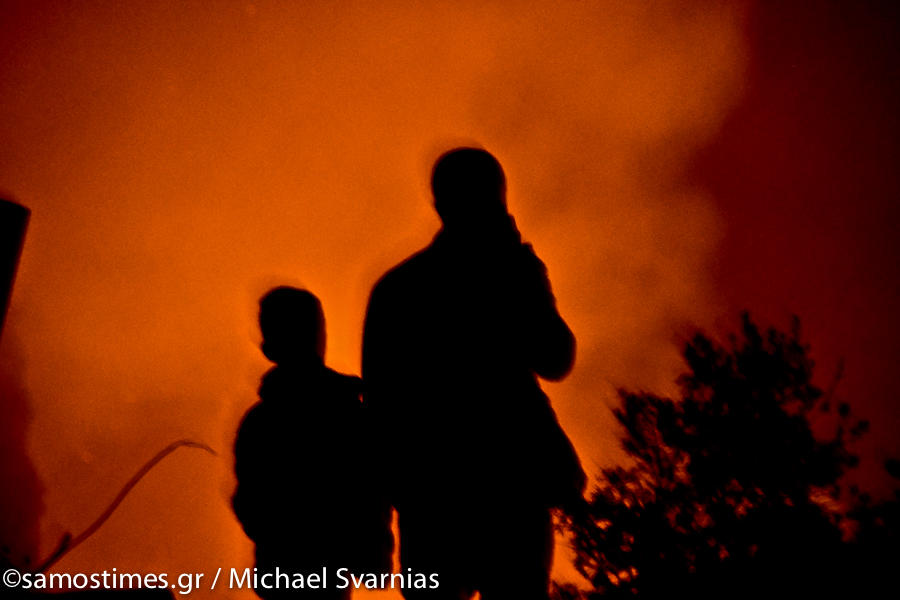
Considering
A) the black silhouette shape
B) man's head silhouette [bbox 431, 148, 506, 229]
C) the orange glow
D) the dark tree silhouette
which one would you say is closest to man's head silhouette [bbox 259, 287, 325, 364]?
the black silhouette shape

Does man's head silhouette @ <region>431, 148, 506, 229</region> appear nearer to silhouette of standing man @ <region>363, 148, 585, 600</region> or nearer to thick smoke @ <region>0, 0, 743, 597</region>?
silhouette of standing man @ <region>363, 148, 585, 600</region>

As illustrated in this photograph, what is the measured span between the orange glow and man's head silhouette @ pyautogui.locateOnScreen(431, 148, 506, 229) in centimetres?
52

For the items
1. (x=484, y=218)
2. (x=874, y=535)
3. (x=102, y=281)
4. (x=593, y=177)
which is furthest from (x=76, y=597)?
(x=593, y=177)

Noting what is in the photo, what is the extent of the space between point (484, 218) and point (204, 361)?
3.74ft

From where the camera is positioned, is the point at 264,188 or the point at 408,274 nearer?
the point at 408,274

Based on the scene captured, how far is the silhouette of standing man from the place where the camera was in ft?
2.99

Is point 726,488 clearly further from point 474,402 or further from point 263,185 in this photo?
point 263,185

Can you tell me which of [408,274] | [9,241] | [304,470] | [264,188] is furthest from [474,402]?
[264,188]

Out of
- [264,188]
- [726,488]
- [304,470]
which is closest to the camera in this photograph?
[726,488]

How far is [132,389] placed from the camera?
5.70ft

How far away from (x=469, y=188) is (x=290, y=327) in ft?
1.88

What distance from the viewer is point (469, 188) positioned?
1.05 meters

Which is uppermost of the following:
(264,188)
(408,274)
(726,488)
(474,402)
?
(264,188)

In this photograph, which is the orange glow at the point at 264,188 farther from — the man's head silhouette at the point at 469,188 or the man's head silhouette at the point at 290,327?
the man's head silhouette at the point at 469,188
